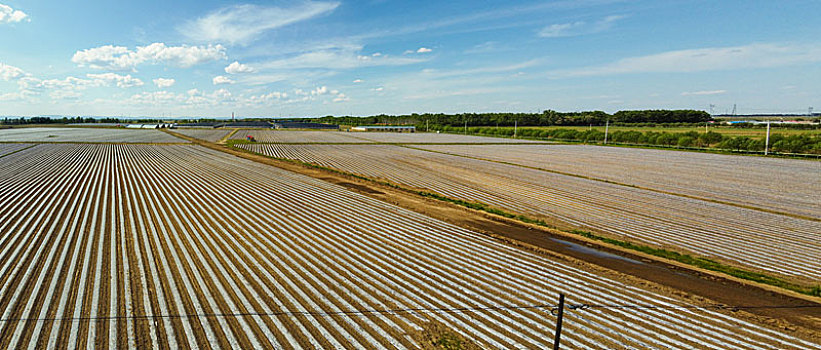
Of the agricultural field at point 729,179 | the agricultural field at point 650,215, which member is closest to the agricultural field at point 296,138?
the agricultural field at point 650,215

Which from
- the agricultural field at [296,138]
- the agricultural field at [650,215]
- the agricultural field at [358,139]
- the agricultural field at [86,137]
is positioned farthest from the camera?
the agricultural field at [358,139]

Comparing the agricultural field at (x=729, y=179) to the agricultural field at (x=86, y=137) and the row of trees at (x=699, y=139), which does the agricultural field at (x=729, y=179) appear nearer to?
the row of trees at (x=699, y=139)

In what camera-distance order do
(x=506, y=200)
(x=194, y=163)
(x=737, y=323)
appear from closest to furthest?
1. (x=737, y=323)
2. (x=506, y=200)
3. (x=194, y=163)

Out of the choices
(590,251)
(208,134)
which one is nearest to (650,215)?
(590,251)

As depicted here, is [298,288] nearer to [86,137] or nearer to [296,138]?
[296,138]

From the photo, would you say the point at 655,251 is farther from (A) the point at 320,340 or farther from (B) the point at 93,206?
(B) the point at 93,206

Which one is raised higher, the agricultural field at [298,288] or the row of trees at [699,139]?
the row of trees at [699,139]

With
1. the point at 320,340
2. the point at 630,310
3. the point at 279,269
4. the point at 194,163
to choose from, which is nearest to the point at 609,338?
the point at 630,310
